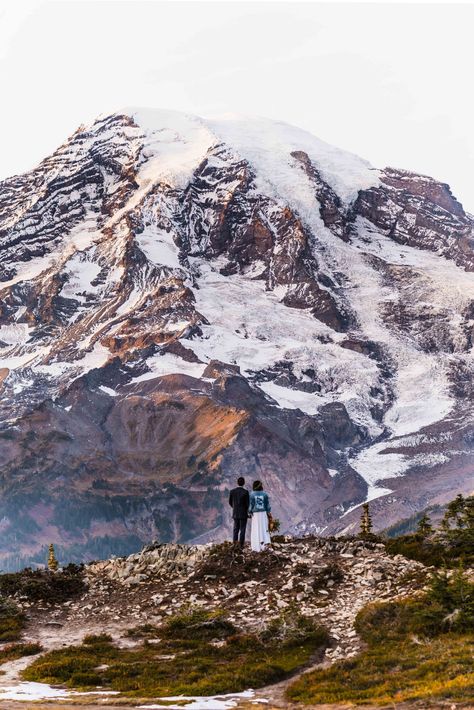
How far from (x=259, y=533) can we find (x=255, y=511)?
1.22 m

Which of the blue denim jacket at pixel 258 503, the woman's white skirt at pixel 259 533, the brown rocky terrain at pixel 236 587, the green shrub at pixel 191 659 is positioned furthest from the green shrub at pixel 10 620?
the blue denim jacket at pixel 258 503

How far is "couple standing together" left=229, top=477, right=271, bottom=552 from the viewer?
195ft

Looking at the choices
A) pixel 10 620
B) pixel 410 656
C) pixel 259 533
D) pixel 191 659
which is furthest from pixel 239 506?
pixel 410 656

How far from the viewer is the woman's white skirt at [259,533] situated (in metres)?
59.5

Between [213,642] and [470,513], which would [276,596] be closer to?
[213,642]

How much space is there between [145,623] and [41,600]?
8.70 metres

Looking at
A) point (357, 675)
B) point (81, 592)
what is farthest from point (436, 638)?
point (81, 592)

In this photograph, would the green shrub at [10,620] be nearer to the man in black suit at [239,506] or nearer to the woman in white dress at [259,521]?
the man in black suit at [239,506]

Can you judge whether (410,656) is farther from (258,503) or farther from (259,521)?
(258,503)

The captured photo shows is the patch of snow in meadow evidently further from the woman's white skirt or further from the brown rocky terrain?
the woman's white skirt

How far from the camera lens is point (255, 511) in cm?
5959

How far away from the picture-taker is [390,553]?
5906 centimetres

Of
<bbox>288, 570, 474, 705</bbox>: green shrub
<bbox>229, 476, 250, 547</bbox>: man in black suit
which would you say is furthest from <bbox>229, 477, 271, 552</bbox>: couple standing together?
<bbox>288, 570, 474, 705</bbox>: green shrub

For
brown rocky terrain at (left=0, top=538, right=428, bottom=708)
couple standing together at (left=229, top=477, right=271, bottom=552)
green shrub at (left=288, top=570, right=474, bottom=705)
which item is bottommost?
brown rocky terrain at (left=0, top=538, right=428, bottom=708)
